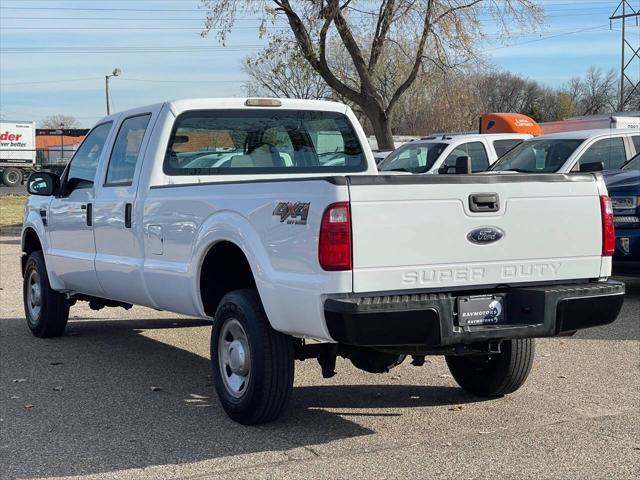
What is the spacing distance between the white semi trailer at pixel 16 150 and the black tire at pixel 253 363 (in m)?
42.7

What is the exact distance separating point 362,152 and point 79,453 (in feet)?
11.2

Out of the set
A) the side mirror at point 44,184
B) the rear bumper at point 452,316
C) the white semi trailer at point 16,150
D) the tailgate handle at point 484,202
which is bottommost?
the rear bumper at point 452,316

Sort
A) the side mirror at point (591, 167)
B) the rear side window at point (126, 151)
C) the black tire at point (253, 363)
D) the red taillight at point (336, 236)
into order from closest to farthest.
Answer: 1. the red taillight at point (336, 236)
2. the black tire at point (253, 363)
3. the rear side window at point (126, 151)
4. the side mirror at point (591, 167)

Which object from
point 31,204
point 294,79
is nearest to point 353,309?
point 31,204

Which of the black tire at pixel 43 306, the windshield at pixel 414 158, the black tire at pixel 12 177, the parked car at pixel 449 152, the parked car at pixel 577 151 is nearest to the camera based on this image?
the black tire at pixel 43 306

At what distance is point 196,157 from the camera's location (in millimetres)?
6863

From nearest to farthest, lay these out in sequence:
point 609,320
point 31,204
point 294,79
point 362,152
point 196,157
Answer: point 609,320 < point 196,157 < point 362,152 < point 31,204 < point 294,79

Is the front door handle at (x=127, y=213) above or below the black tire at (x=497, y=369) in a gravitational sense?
above

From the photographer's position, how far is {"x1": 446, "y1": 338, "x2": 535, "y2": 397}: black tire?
6.07 meters

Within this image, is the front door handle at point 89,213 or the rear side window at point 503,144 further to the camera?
the rear side window at point 503,144

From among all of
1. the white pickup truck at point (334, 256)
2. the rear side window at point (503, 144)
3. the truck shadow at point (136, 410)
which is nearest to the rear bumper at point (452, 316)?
the white pickup truck at point (334, 256)

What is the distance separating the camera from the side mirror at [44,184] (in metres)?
8.12

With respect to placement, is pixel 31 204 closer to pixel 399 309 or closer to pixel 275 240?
pixel 275 240

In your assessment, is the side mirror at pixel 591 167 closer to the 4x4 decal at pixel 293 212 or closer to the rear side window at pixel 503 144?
the rear side window at pixel 503 144
